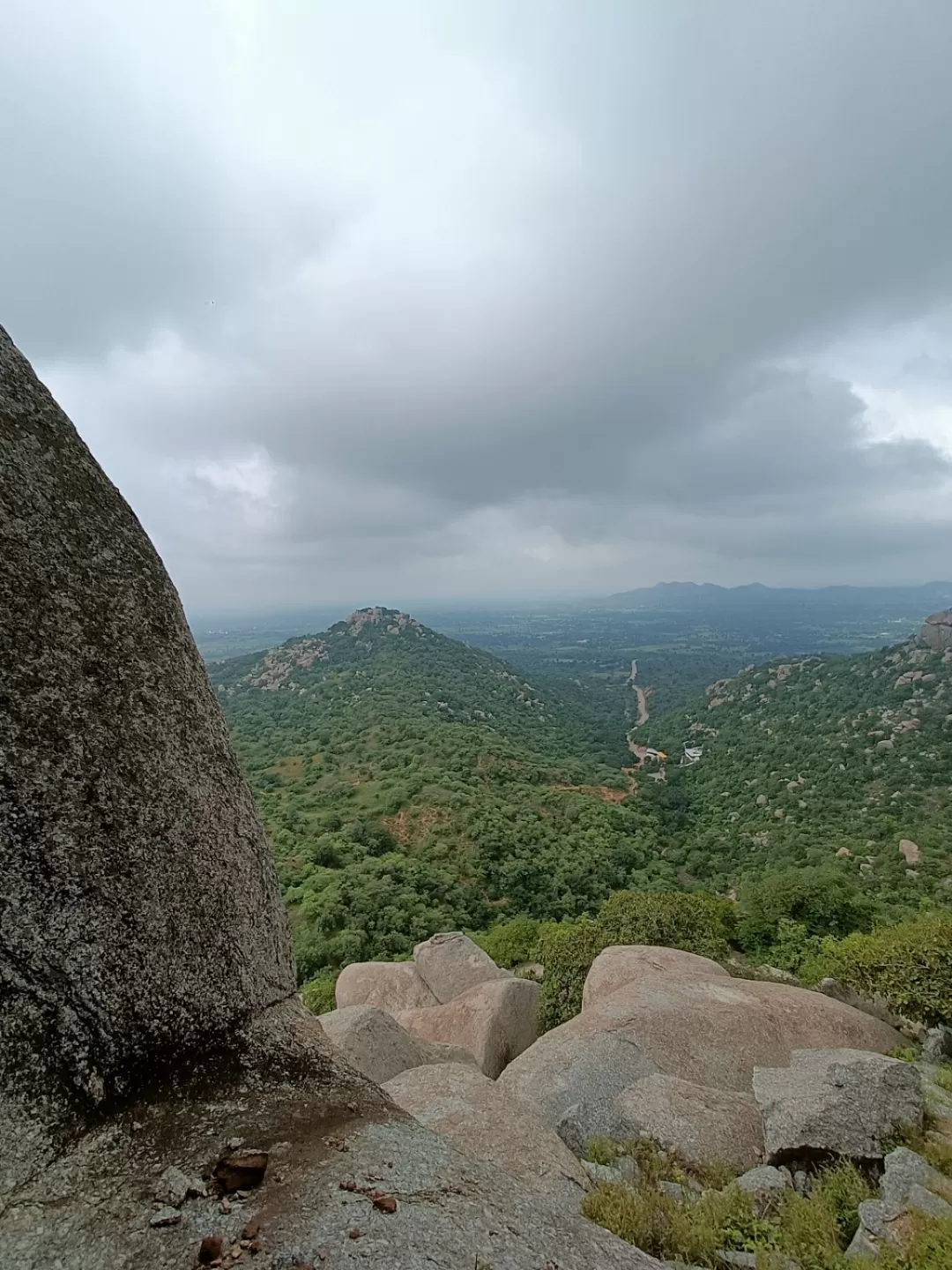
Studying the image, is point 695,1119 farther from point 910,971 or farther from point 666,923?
point 666,923

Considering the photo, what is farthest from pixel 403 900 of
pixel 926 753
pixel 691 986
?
pixel 926 753

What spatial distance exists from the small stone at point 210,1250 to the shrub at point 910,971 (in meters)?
15.0

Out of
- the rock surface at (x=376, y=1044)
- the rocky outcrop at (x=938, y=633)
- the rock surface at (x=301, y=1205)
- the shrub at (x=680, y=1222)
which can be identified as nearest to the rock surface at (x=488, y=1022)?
the rock surface at (x=376, y=1044)

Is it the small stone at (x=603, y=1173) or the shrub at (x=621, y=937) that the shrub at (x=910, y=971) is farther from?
the small stone at (x=603, y=1173)

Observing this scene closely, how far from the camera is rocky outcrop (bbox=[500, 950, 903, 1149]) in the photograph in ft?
32.8

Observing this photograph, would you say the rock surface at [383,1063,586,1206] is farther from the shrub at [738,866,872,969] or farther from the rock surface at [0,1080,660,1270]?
the shrub at [738,866,872,969]

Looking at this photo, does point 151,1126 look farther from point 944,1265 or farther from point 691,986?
point 691,986

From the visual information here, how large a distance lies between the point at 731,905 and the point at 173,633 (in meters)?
27.3

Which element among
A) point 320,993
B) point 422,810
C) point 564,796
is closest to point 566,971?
point 320,993

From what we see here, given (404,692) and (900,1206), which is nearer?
(900,1206)

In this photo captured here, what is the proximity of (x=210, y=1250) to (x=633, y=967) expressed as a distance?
45.0 feet

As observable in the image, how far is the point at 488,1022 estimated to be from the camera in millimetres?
14891

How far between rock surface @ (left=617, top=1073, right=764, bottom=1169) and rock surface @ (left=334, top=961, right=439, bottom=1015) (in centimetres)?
1128

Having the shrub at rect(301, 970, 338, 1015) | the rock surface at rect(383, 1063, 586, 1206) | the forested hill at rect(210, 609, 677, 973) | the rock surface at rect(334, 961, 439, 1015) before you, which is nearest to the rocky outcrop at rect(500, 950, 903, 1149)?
the rock surface at rect(383, 1063, 586, 1206)
